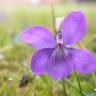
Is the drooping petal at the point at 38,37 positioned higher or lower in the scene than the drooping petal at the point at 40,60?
higher

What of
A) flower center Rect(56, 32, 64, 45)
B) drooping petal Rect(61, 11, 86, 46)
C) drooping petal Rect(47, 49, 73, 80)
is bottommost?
drooping petal Rect(47, 49, 73, 80)

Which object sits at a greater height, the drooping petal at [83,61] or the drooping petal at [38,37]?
the drooping petal at [38,37]

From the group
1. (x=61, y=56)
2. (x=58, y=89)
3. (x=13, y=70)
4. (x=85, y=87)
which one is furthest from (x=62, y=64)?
(x=13, y=70)

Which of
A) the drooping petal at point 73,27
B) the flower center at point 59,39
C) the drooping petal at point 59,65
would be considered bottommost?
the drooping petal at point 59,65

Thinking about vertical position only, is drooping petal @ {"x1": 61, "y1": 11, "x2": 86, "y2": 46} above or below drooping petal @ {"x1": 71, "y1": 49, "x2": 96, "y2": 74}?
above
